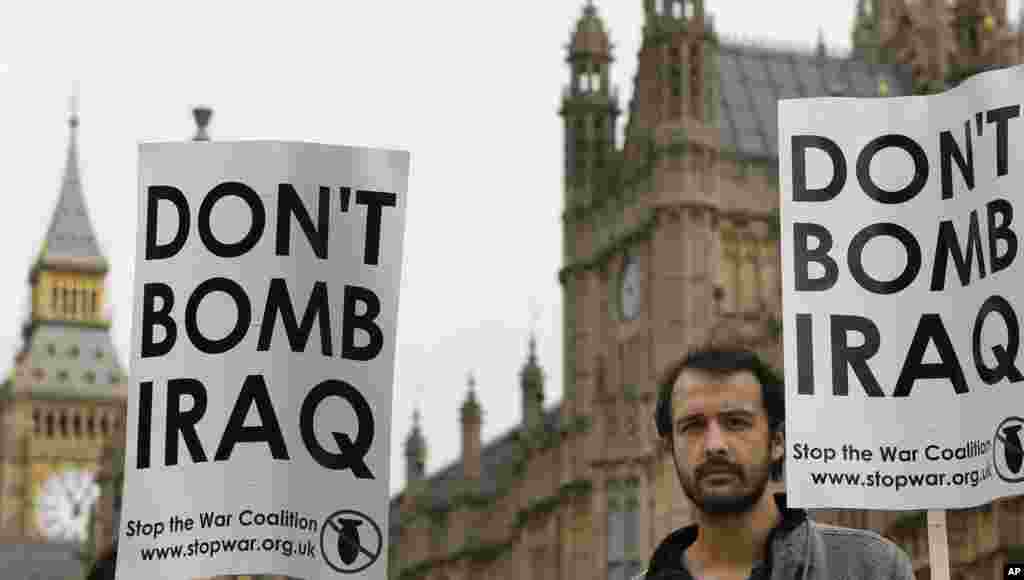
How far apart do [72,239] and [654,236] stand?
106 meters

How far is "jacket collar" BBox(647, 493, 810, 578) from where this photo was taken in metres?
11.1

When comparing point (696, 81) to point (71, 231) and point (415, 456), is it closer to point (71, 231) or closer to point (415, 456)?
point (415, 456)

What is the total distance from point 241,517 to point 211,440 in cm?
50

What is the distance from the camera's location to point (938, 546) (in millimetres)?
13727

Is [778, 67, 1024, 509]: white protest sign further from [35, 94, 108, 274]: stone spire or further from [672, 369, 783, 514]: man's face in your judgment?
[35, 94, 108, 274]: stone spire

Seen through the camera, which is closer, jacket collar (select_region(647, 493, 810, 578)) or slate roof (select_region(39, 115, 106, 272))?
jacket collar (select_region(647, 493, 810, 578))

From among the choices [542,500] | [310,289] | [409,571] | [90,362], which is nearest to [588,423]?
[542,500]

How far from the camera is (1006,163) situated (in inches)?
574

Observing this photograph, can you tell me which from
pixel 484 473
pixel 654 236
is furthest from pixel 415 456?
pixel 654 236

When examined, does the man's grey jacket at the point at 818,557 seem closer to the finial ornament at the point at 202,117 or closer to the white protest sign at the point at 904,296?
the white protest sign at the point at 904,296

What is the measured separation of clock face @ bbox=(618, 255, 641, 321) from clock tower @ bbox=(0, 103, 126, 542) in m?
94.8

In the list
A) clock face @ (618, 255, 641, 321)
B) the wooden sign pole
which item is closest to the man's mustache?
the wooden sign pole

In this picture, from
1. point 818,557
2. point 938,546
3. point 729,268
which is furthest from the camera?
point 729,268

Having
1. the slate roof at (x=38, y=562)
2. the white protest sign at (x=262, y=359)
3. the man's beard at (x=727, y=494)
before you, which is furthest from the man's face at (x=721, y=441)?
the slate roof at (x=38, y=562)
